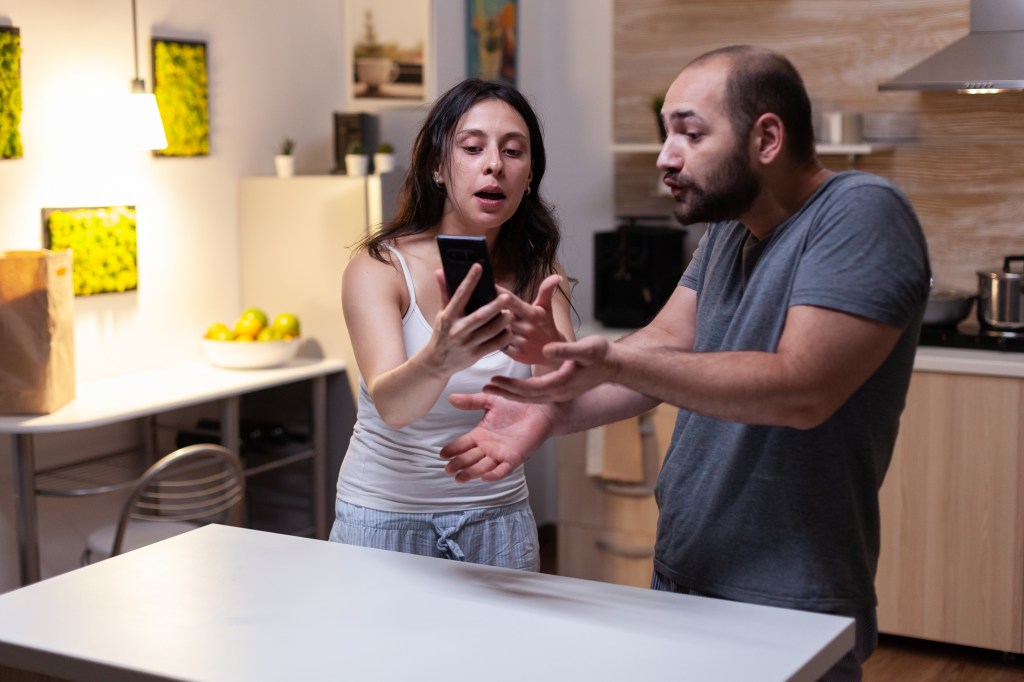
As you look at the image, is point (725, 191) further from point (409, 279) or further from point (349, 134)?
point (349, 134)

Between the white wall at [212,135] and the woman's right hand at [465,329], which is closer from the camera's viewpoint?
the woman's right hand at [465,329]

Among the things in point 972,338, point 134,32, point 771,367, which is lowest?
point 972,338

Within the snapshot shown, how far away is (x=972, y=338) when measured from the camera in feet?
11.4

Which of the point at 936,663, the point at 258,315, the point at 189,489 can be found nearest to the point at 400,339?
the point at 258,315

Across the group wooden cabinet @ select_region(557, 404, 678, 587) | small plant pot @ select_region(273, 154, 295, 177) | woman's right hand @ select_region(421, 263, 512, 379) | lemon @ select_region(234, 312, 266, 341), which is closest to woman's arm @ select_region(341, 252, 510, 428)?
woman's right hand @ select_region(421, 263, 512, 379)

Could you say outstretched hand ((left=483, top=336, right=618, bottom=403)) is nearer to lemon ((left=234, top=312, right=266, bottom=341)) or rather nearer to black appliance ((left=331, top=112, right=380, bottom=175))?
lemon ((left=234, top=312, right=266, bottom=341))

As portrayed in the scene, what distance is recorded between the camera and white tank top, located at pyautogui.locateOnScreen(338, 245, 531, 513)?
1918 mm

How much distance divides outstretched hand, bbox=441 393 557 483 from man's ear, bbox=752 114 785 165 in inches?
17.2

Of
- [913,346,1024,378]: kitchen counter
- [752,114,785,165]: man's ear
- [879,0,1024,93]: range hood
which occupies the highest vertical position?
[879,0,1024,93]: range hood

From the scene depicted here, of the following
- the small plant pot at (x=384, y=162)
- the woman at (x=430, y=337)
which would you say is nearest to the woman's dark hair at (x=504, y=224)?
the woman at (x=430, y=337)

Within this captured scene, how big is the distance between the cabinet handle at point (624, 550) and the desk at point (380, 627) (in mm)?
2176

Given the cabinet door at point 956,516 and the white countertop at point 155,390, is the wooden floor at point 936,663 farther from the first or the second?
the white countertop at point 155,390

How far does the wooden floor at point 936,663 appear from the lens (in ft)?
11.0

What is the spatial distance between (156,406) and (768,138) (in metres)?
2.04
